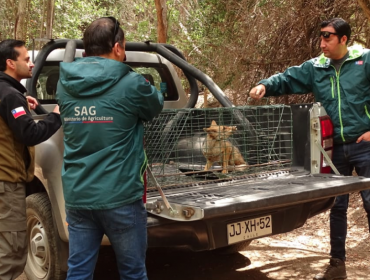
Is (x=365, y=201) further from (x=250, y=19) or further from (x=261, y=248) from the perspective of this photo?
(x=250, y=19)

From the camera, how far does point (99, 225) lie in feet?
8.18

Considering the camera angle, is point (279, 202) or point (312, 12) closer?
point (279, 202)

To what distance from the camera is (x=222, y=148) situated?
385cm

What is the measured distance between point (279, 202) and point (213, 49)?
6.55 meters

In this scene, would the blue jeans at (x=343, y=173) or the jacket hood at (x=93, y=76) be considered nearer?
the jacket hood at (x=93, y=76)

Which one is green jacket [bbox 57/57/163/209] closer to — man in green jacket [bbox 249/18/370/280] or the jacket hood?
the jacket hood

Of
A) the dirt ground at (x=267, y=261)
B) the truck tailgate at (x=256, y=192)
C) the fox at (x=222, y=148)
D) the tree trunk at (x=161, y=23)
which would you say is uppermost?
the tree trunk at (x=161, y=23)

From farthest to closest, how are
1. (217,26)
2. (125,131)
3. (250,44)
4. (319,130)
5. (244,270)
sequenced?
(217,26), (250,44), (244,270), (319,130), (125,131)

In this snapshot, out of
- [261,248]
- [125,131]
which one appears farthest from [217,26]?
[125,131]

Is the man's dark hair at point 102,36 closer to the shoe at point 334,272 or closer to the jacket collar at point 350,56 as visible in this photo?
the jacket collar at point 350,56

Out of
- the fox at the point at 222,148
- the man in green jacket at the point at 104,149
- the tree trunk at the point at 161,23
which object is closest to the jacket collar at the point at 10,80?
the man in green jacket at the point at 104,149

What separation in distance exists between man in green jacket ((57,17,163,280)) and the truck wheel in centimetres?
107

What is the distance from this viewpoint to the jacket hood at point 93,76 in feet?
7.73

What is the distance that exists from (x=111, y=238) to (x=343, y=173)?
2.35 metres
